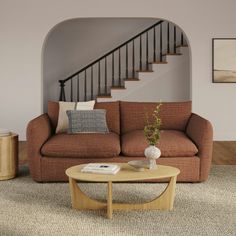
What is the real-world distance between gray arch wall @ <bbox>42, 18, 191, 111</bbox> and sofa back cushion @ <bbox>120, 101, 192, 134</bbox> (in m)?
4.61

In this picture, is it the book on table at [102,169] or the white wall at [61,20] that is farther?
the white wall at [61,20]

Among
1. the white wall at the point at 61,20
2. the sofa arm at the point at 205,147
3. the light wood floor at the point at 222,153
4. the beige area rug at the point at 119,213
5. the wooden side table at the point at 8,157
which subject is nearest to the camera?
the beige area rug at the point at 119,213

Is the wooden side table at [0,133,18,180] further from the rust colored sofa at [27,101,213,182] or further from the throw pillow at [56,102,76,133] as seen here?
the throw pillow at [56,102,76,133]

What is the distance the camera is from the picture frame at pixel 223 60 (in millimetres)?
7195

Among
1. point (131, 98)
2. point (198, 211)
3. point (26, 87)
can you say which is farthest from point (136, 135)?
point (131, 98)

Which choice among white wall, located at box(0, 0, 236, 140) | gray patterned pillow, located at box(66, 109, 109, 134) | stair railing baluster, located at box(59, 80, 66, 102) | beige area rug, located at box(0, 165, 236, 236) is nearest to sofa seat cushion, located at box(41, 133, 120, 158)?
beige area rug, located at box(0, 165, 236, 236)

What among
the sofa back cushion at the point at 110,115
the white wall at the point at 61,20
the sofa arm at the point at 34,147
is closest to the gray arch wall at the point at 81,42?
the white wall at the point at 61,20

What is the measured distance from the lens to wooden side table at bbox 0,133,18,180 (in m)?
4.51

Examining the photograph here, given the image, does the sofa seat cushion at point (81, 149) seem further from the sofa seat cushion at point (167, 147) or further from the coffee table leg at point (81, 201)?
the coffee table leg at point (81, 201)

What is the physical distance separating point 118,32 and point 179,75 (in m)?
1.85

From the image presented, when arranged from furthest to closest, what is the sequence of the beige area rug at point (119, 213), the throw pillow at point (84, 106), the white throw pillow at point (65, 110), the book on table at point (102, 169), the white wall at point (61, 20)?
the white wall at point (61, 20)
the throw pillow at point (84, 106)
the white throw pillow at point (65, 110)
the book on table at point (102, 169)
the beige area rug at point (119, 213)

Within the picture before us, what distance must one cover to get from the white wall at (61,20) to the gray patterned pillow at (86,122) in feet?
7.92

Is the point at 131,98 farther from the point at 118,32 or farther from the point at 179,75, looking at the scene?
the point at 118,32

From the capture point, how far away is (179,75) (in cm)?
887
